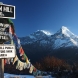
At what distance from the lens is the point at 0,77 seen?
6.32 meters

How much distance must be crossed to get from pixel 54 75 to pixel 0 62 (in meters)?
13.6

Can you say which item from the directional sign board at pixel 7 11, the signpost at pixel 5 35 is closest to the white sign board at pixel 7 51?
the signpost at pixel 5 35

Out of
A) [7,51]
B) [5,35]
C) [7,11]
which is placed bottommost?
[7,51]

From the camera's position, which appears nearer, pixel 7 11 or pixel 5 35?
pixel 7 11

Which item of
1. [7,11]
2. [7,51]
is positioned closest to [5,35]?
[7,51]

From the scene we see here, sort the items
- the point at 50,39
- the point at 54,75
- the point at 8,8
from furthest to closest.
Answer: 1. the point at 50,39
2. the point at 54,75
3. the point at 8,8

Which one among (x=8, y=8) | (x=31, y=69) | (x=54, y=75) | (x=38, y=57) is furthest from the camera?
(x=38, y=57)

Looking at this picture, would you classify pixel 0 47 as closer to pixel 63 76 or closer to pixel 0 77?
pixel 0 77

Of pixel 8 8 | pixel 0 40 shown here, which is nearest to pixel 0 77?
pixel 0 40

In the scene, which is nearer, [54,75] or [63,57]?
[54,75]

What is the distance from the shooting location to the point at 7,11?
6.15 meters

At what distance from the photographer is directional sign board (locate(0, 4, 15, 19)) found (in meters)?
6.10

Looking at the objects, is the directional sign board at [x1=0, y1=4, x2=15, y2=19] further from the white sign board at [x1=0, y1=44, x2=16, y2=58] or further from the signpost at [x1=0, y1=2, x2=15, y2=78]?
the white sign board at [x1=0, y1=44, x2=16, y2=58]

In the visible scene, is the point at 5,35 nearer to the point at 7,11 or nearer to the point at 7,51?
the point at 7,51
